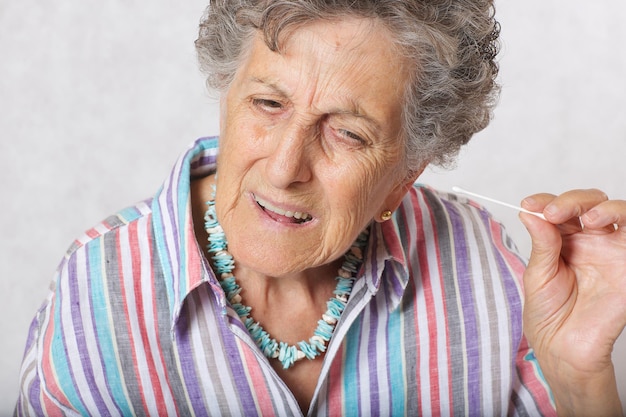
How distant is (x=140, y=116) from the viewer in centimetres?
306

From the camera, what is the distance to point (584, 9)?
3.18 metres

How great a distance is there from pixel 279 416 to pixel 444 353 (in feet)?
1.39

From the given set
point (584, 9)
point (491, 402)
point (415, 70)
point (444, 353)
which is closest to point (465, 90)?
point (415, 70)

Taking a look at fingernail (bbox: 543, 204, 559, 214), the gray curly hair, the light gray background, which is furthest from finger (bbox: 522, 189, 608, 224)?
the light gray background

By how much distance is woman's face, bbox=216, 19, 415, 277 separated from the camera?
63.9 inches

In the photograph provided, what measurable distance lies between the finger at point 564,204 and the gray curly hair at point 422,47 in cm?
25

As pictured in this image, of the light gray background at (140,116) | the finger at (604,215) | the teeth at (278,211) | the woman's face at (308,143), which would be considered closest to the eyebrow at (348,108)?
the woman's face at (308,143)

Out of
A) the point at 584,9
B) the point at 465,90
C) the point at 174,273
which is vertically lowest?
the point at 174,273

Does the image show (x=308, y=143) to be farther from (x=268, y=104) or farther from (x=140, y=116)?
(x=140, y=116)

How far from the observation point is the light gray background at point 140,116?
2.97m

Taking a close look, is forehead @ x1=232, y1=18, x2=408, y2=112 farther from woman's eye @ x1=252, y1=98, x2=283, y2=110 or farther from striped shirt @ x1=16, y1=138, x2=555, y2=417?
striped shirt @ x1=16, y1=138, x2=555, y2=417

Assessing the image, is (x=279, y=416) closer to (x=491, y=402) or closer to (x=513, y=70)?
(x=491, y=402)

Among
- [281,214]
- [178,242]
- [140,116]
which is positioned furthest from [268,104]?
[140,116]

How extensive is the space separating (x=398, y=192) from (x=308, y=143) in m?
0.32
